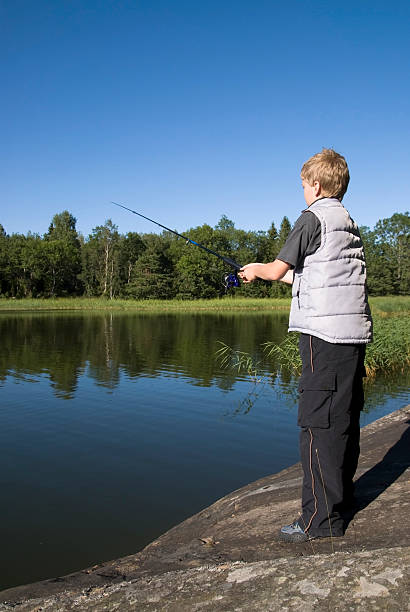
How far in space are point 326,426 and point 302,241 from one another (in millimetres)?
940

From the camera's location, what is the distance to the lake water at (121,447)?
4559 mm

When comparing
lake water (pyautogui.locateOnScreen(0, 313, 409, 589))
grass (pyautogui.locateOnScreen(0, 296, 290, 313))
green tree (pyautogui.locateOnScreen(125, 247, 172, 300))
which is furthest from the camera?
green tree (pyautogui.locateOnScreen(125, 247, 172, 300))

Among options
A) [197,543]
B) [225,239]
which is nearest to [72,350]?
[197,543]

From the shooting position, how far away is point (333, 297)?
8.92 feet

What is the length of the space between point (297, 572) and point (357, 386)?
3.41 ft

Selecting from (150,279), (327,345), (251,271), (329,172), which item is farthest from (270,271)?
(150,279)

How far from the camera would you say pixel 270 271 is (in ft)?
9.29

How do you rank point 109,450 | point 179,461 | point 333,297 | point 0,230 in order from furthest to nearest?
point 0,230
point 109,450
point 179,461
point 333,297

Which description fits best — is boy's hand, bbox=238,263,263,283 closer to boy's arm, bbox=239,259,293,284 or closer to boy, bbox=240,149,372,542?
boy's arm, bbox=239,259,293,284

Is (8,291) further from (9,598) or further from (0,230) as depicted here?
(9,598)

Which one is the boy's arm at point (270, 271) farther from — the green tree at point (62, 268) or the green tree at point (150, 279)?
the green tree at point (62, 268)

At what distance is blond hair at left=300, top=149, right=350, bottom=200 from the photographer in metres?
2.81

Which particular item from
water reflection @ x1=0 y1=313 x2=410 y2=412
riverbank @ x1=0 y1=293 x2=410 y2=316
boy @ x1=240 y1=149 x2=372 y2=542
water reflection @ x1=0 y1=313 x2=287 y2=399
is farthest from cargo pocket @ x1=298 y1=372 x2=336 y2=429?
riverbank @ x1=0 y1=293 x2=410 y2=316

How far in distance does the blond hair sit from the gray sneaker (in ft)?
5.78
